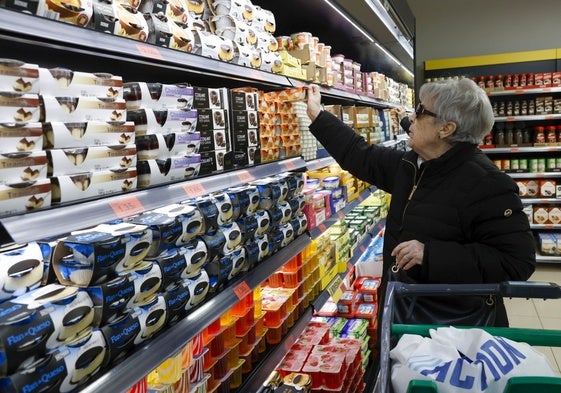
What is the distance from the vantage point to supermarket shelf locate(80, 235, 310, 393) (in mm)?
1064

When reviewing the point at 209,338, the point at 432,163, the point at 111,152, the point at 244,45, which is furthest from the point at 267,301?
the point at 111,152

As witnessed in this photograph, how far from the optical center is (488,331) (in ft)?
4.26

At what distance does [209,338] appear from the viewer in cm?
173

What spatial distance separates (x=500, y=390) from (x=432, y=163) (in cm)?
111

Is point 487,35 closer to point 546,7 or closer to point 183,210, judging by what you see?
point 546,7

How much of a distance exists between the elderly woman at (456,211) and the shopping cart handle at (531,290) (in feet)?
1.01

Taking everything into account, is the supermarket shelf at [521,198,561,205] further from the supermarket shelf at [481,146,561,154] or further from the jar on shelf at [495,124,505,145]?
the jar on shelf at [495,124,505,145]

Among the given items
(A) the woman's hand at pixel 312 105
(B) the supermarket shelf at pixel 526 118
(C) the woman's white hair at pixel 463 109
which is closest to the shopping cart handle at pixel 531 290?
(C) the woman's white hair at pixel 463 109

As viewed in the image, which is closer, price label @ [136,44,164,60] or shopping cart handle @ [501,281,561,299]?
price label @ [136,44,164,60]

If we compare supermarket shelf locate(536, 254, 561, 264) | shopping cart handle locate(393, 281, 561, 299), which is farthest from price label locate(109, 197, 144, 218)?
supermarket shelf locate(536, 254, 561, 264)

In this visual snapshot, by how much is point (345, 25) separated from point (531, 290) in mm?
2359

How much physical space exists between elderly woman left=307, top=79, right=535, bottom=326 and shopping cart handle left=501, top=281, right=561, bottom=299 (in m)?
0.31

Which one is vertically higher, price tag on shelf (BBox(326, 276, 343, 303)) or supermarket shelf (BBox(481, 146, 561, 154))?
supermarket shelf (BBox(481, 146, 561, 154))

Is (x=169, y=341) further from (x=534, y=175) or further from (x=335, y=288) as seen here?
(x=534, y=175)
